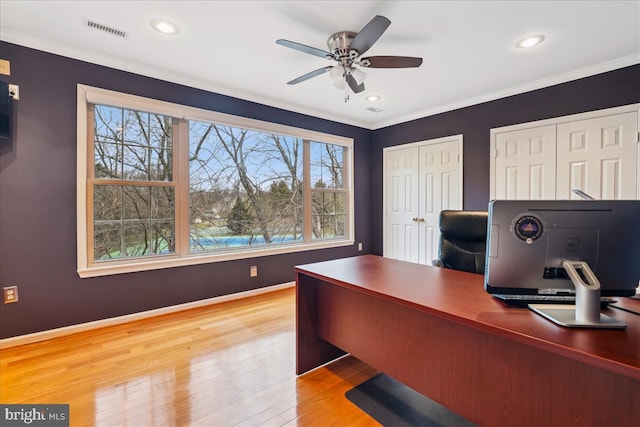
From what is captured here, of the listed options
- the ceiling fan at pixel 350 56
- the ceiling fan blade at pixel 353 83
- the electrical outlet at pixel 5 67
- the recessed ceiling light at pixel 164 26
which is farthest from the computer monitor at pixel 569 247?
the electrical outlet at pixel 5 67

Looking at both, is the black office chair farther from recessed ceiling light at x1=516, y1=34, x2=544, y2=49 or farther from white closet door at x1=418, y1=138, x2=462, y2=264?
white closet door at x1=418, y1=138, x2=462, y2=264

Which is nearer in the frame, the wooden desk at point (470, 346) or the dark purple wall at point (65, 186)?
the wooden desk at point (470, 346)

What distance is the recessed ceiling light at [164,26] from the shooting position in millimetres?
2160

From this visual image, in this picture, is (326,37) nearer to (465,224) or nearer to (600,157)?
(465,224)

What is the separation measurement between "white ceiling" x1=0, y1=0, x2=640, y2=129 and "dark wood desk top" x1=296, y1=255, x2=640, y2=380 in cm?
178

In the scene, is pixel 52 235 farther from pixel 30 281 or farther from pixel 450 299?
pixel 450 299

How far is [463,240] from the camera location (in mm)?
2354

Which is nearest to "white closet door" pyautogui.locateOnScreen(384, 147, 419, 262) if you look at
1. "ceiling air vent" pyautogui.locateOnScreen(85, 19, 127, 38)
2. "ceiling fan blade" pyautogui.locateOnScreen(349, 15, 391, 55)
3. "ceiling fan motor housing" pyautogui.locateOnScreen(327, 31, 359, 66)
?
"ceiling fan motor housing" pyautogui.locateOnScreen(327, 31, 359, 66)

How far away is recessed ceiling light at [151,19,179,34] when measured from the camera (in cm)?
216

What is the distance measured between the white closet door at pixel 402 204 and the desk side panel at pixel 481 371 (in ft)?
9.63

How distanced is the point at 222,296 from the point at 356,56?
284 centimetres

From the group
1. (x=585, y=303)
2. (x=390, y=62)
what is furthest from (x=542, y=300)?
(x=390, y=62)

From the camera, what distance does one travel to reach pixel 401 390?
72.1 inches

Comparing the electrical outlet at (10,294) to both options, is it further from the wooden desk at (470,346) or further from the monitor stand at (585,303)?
the monitor stand at (585,303)
